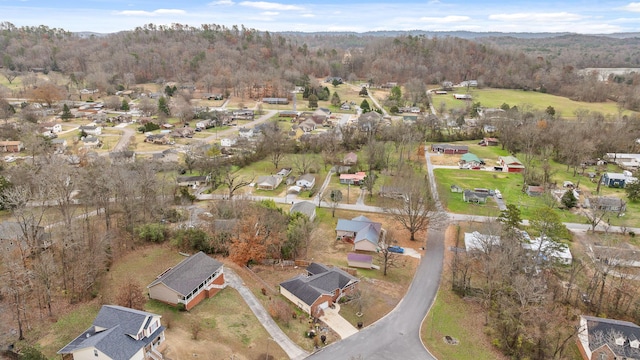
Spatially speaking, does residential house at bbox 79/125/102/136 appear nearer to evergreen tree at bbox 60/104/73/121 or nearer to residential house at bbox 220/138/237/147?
evergreen tree at bbox 60/104/73/121

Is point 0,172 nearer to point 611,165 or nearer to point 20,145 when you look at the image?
point 20,145

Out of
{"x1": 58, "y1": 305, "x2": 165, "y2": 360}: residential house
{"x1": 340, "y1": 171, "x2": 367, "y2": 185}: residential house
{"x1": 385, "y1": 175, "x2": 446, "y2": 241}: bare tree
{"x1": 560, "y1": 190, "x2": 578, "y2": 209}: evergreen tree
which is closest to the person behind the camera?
{"x1": 58, "y1": 305, "x2": 165, "y2": 360}: residential house

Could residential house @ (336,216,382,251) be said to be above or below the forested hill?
below

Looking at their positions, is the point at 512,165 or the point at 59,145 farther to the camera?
the point at 59,145

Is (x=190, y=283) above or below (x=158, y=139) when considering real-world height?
below

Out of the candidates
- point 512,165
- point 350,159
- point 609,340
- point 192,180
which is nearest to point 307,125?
point 350,159

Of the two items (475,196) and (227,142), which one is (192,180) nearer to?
(227,142)

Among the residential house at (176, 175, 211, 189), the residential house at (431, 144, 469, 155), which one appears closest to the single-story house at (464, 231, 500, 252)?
the residential house at (431, 144, 469, 155)
